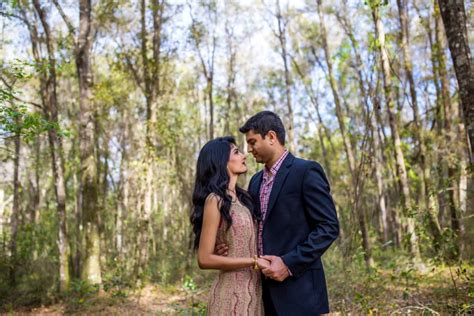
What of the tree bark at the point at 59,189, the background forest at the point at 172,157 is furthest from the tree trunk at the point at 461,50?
the tree bark at the point at 59,189

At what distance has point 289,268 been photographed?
2.88 metres

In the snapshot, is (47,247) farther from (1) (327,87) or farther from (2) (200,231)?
(1) (327,87)

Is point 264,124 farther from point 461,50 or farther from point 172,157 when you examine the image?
point 172,157

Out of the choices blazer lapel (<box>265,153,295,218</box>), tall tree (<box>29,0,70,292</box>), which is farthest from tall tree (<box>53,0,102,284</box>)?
blazer lapel (<box>265,153,295,218</box>)

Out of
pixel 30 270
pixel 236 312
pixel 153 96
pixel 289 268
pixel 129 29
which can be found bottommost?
pixel 30 270

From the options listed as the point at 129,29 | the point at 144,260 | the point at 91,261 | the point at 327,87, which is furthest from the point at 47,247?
the point at 327,87

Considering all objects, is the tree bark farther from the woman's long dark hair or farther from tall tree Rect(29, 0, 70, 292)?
the woman's long dark hair

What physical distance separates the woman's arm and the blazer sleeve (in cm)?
28

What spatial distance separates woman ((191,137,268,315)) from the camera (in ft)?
9.78

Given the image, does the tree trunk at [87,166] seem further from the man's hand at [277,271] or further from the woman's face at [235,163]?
the man's hand at [277,271]

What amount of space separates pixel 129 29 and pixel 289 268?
605 inches

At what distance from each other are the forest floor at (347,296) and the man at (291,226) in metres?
2.79

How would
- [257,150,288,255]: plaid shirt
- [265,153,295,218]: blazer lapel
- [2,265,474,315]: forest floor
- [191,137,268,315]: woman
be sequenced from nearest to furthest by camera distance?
[191,137,268,315]: woman, [265,153,295,218]: blazer lapel, [257,150,288,255]: plaid shirt, [2,265,474,315]: forest floor

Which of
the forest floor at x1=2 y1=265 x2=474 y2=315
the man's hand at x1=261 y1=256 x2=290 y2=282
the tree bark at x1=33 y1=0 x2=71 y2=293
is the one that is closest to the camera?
the man's hand at x1=261 y1=256 x2=290 y2=282
